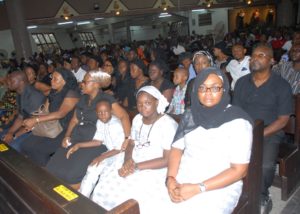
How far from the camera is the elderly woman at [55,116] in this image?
10.6 feet

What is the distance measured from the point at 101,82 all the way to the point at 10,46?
15.5 m

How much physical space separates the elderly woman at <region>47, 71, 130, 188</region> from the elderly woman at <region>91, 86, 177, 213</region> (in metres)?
0.36

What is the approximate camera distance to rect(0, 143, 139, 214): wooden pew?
1300 mm

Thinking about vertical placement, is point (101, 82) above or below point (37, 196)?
above

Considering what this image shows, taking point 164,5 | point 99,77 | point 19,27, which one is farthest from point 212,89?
point 164,5

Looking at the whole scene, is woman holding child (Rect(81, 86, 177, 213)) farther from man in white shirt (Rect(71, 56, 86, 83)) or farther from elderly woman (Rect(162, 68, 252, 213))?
man in white shirt (Rect(71, 56, 86, 83))

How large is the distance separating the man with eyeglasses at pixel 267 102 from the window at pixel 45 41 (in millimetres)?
20793

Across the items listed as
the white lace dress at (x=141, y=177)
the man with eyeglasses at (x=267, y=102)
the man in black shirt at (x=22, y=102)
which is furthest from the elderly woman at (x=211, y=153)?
the man in black shirt at (x=22, y=102)

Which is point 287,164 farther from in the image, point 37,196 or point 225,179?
point 37,196

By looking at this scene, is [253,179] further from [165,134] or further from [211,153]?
[165,134]

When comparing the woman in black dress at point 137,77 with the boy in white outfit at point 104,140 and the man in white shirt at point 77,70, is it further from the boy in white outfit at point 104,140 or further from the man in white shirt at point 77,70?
the man in white shirt at point 77,70

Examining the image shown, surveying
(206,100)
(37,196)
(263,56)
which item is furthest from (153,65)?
(37,196)

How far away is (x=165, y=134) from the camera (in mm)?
2289

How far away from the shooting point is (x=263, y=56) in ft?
8.88
